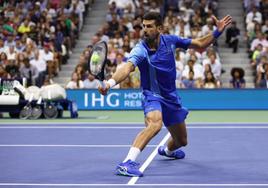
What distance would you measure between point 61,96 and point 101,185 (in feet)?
32.8

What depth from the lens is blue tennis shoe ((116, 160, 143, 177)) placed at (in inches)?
398

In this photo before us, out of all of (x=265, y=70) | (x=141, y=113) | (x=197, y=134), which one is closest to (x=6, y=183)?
(x=197, y=134)

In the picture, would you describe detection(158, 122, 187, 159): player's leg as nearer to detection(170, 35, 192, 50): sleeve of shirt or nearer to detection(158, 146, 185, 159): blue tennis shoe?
detection(158, 146, 185, 159): blue tennis shoe

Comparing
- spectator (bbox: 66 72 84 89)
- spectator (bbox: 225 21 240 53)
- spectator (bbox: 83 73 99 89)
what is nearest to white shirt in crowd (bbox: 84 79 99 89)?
spectator (bbox: 83 73 99 89)

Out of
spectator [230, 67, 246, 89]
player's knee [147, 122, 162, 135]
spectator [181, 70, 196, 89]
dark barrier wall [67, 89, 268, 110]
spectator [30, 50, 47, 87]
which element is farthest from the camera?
spectator [30, 50, 47, 87]

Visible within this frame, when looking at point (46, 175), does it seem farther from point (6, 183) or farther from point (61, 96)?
point (61, 96)

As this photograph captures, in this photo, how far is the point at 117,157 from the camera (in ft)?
39.9

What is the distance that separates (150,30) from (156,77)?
693 millimetres

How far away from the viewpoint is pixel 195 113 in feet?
68.5

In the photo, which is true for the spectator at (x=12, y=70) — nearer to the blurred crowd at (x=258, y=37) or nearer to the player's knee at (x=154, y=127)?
the blurred crowd at (x=258, y=37)

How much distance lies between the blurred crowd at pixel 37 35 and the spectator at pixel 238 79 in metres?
5.13

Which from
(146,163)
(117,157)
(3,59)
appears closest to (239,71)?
(3,59)

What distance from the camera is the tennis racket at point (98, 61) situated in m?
9.93

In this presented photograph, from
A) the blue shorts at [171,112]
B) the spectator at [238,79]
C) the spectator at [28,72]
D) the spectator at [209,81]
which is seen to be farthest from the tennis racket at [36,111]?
the blue shorts at [171,112]
